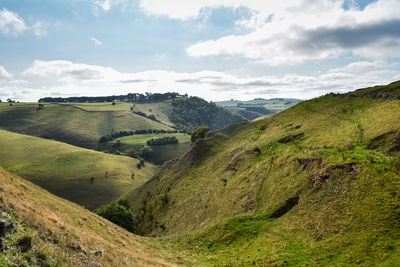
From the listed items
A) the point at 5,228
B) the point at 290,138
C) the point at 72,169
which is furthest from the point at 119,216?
the point at 72,169

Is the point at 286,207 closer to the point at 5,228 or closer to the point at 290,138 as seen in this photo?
the point at 290,138

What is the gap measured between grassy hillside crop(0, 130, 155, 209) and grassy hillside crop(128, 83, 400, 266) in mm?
71091

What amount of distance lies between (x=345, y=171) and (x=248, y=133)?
54.9 m

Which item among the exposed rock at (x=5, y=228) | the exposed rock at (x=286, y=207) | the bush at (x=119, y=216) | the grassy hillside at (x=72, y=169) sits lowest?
the grassy hillside at (x=72, y=169)

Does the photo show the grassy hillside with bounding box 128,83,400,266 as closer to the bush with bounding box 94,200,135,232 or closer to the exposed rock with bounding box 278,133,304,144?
the exposed rock with bounding box 278,133,304,144

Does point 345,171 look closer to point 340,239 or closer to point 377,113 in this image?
point 340,239

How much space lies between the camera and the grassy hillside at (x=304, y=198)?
81.5ft

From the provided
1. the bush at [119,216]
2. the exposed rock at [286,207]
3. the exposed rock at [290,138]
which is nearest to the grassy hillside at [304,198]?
the exposed rock at [286,207]

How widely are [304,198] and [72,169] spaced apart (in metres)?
154

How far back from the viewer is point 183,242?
41125 millimetres

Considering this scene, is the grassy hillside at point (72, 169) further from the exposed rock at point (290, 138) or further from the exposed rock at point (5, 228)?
the exposed rock at point (5, 228)

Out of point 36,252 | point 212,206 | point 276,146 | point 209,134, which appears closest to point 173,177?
point 209,134

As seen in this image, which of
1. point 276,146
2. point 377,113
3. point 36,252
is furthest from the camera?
point 276,146

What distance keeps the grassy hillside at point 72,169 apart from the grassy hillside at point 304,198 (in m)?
71.1
